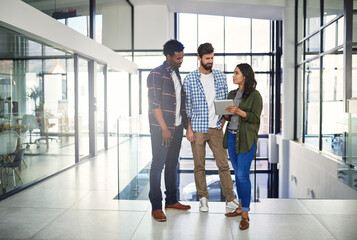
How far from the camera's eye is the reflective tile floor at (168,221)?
2850mm

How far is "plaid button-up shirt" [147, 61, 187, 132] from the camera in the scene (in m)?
3.10

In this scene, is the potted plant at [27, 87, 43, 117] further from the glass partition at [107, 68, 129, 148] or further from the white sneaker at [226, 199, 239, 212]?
the glass partition at [107, 68, 129, 148]

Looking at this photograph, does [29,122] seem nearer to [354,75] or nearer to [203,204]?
[203,204]

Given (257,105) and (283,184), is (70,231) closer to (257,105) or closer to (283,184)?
(257,105)

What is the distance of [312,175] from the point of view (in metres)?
7.74

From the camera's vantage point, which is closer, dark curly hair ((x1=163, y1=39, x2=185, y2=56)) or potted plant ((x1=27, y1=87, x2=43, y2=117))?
dark curly hair ((x1=163, y1=39, x2=185, y2=56))

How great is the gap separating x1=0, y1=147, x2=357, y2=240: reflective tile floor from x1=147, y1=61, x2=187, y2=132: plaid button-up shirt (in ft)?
2.89

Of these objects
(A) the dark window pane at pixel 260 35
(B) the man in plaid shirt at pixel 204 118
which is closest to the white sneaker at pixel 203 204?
(B) the man in plaid shirt at pixel 204 118

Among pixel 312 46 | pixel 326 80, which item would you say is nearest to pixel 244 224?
pixel 326 80

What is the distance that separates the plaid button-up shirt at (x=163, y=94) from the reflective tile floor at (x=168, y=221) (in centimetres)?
88

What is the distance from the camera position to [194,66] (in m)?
13.0

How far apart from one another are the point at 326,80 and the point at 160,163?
5.38 m

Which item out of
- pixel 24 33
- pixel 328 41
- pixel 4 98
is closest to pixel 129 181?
pixel 4 98

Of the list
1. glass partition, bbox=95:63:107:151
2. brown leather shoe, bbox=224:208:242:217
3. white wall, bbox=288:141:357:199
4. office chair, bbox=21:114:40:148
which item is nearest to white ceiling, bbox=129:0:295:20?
glass partition, bbox=95:63:107:151
